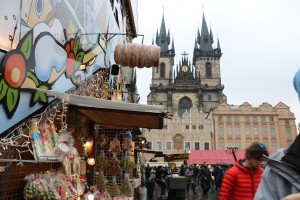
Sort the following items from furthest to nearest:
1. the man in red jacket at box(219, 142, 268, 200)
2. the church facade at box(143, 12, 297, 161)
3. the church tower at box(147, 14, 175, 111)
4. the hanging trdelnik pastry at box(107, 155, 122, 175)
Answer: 1. the church tower at box(147, 14, 175, 111)
2. the church facade at box(143, 12, 297, 161)
3. the hanging trdelnik pastry at box(107, 155, 122, 175)
4. the man in red jacket at box(219, 142, 268, 200)

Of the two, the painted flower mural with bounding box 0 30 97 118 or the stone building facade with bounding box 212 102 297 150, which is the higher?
the stone building facade with bounding box 212 102 297 150

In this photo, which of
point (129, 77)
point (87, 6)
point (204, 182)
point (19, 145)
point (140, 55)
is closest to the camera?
point (19, 145)

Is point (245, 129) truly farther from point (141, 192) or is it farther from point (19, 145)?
point (19, 145)

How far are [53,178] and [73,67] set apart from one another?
2.52 m

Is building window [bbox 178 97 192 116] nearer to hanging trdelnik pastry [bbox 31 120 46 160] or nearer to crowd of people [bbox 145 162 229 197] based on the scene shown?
crowd of people [bbox 145 162 229 197]

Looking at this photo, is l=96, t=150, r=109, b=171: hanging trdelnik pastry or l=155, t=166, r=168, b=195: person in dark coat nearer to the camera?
l=96, t=150, r=109, b=171: hanging trdelnik pastry

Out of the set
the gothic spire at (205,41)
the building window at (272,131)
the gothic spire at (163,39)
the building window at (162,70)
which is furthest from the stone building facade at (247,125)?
the gothic spire at (163,39)

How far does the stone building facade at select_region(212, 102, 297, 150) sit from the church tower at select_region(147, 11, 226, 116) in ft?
43.3

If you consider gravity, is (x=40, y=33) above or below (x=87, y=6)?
below

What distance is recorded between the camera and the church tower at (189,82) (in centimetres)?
7056

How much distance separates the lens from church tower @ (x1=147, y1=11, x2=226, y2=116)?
7056 centimetres

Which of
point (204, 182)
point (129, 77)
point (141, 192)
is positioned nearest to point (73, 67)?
point (141, 192)

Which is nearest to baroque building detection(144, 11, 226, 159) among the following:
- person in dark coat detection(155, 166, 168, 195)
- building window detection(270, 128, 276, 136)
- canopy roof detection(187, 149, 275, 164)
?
building window detection(270, 128, 276, 136)

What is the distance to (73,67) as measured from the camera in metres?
5.94
